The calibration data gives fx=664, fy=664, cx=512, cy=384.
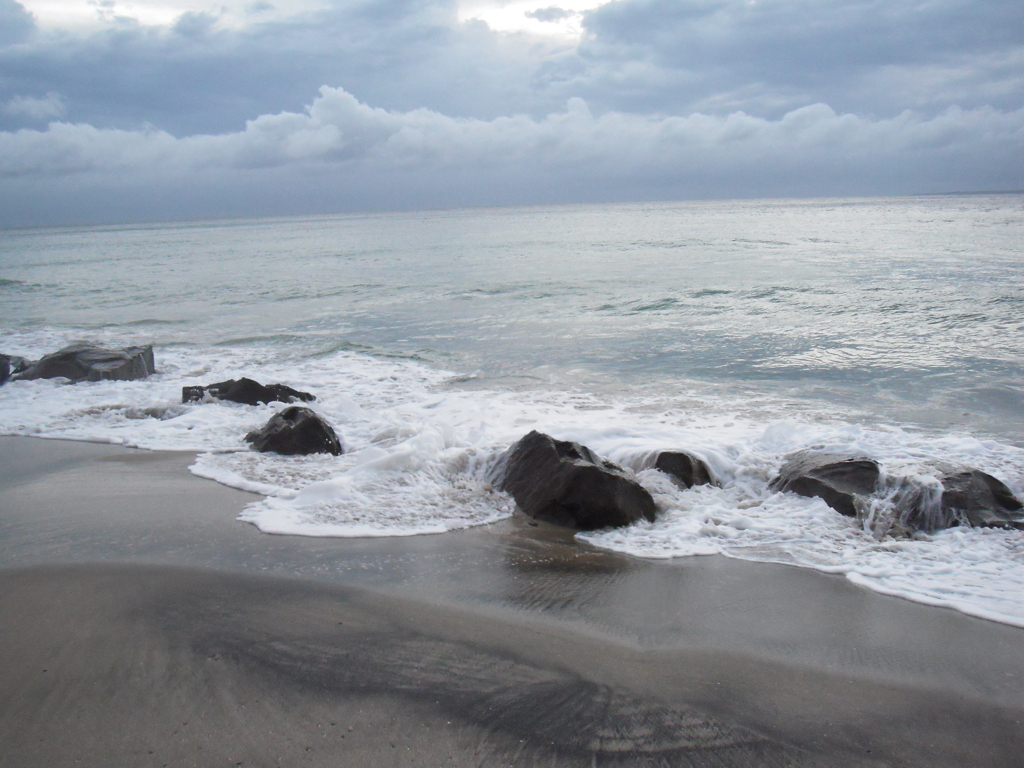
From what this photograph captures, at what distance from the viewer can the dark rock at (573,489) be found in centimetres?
516

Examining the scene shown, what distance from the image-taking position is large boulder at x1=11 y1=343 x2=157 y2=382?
10008 millimetres

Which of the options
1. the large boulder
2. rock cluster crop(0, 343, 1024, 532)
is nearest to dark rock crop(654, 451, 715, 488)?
rock cluster crop(0, 343, 1024, 532)

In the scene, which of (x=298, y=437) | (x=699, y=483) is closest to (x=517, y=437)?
(x=699, y=483)

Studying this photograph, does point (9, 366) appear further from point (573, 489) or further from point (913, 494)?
point (913, 494)

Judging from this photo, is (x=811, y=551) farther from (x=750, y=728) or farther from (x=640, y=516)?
(x=750, y=728)

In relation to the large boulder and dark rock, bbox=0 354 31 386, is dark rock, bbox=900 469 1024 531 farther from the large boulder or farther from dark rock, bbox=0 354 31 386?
dark rock, bbox=0 354 31 386

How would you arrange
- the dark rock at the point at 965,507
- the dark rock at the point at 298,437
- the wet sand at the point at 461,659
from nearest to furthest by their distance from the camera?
1. the wet sand at the point at 461,659
2. the dark rock at the point at 965,507
3. the dark rock at the point at 298,437

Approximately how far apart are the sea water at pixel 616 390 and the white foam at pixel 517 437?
0.03m

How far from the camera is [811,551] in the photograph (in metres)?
4.68

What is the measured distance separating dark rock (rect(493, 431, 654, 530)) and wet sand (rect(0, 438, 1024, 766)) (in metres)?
0.51

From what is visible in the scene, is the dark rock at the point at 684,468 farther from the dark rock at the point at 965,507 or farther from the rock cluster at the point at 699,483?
the dark rock at the point at 965,507

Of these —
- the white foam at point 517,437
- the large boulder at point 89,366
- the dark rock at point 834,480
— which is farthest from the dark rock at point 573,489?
the large boulder at point 89,366

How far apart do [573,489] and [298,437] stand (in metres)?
3.04

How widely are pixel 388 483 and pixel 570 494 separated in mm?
Answer: 1681
